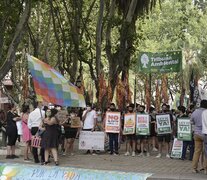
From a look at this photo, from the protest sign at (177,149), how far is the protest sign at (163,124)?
1.61 feet

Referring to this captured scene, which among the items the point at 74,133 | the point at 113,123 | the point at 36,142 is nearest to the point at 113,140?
the point at 113,123

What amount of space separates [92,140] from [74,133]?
83 cm

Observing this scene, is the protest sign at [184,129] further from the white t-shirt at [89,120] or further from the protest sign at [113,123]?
the white t-shirt at [89,120]

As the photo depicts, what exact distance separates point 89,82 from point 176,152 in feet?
111

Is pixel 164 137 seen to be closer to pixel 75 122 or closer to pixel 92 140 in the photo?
pixel 92 140

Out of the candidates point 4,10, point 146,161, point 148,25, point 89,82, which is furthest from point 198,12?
point 146,161

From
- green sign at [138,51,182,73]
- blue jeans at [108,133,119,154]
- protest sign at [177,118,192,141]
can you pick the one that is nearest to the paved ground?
blue jeans at [108,133,119,154]

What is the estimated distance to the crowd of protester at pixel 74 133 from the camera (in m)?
11.9

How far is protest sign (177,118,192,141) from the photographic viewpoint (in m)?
14.1

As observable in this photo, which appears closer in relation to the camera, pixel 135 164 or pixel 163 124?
pixel 135 164

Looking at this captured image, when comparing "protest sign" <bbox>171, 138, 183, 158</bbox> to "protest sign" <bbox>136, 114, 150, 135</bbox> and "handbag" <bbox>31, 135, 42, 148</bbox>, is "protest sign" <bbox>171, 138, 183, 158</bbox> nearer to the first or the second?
"protest sign" <bbox>136, 114, 150, 135</bbox>

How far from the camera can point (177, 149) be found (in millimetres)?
14820

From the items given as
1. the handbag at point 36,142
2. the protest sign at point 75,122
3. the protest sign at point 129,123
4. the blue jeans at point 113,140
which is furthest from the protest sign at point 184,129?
the handbag at point 36,142

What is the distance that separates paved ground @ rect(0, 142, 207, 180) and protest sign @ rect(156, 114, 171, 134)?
0.88 meters
